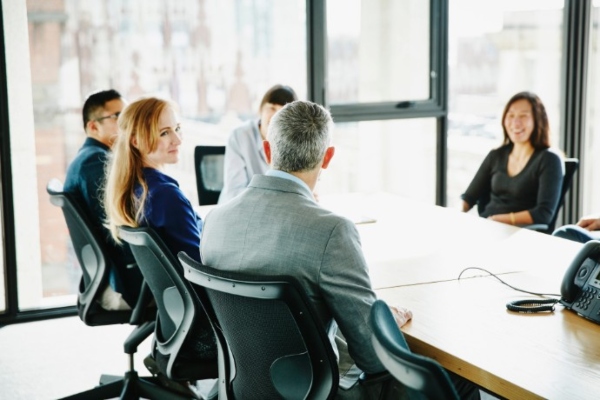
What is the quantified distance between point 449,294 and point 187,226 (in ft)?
3.00

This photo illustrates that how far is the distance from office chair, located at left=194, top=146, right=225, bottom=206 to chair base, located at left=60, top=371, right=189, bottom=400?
1278mm

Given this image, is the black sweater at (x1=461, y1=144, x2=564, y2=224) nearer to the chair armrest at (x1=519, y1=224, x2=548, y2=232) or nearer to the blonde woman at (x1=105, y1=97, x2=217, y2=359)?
the chair armrest at (x1=519, y1=224, x2=548, y2=232)

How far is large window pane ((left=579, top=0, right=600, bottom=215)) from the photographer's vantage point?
6.09m

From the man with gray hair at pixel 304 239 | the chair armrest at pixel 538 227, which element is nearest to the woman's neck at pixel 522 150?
the chair armrest at pixel 538 227

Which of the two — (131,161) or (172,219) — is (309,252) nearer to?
(172,219)

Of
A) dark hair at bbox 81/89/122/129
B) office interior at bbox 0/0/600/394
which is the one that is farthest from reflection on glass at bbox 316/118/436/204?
dark hair at bbox 81/89/122/129

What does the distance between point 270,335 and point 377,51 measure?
392 cm

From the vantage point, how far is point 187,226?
2.80 metres

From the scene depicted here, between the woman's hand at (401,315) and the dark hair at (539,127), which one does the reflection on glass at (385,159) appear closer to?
the dark hair at (539,127)

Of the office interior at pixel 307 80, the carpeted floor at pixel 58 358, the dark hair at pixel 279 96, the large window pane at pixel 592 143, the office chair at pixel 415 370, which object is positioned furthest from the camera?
the large window pane at pixel 592 143

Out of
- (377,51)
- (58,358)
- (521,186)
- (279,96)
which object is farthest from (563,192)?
(58,358)

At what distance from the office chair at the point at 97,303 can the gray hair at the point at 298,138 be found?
1.08 m

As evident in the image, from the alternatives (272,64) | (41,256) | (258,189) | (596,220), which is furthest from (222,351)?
(272,64)

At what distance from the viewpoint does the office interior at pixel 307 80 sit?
185 inches
